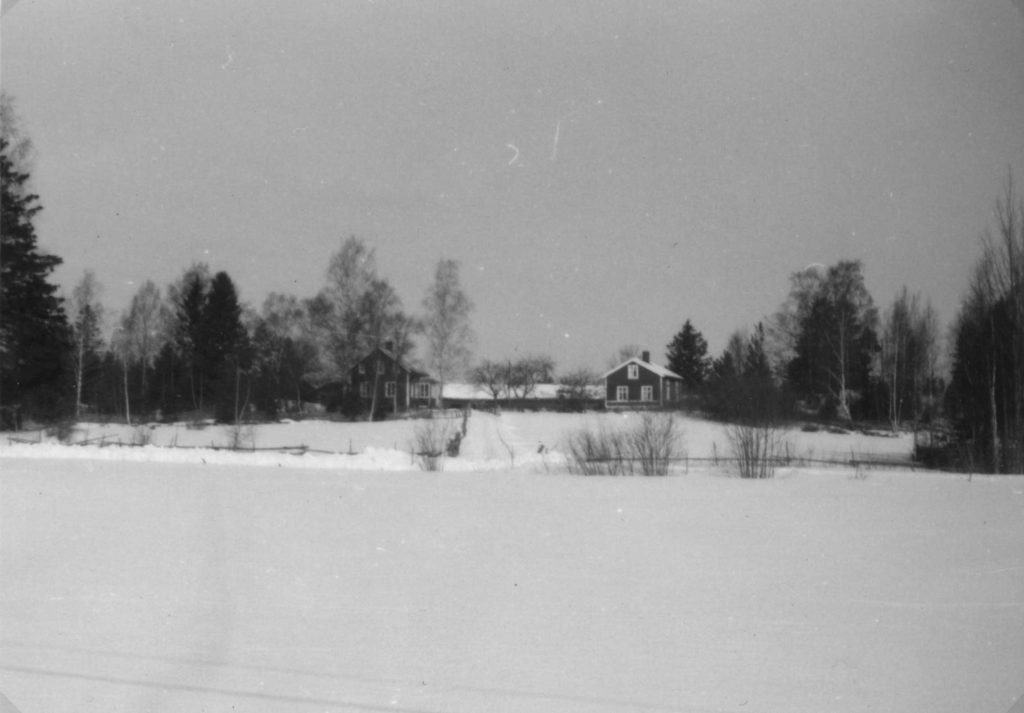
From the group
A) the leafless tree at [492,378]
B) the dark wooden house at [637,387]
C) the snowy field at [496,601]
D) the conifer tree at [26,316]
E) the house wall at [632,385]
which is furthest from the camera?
the house wall at [632,385]

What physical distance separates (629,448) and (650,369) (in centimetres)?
234

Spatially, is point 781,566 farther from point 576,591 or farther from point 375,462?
point 375,462

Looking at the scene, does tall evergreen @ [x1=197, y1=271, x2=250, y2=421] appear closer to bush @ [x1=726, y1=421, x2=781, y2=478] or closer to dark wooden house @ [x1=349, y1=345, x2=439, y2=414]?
dark wooden house @ [x1=349, y1=345, x2=439, y2=414]

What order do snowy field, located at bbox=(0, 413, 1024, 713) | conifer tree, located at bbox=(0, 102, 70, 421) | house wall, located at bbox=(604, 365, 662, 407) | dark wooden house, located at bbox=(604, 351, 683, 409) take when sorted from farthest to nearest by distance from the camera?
1. house wall, located at bbox=(604, 365, 662, 407)
2. dark wooden house, located at bbox=(604, 351, 683, 409)
3. conifer tree, located at bbox=(0, 102, 70, 421)
4. snowy field, located at bbox=(0, 413, 1024, 713)

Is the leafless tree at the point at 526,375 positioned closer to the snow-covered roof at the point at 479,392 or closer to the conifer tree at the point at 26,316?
the snow-covered roof at the point at 479,392

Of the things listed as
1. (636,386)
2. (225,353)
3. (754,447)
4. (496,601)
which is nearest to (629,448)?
(636,386)

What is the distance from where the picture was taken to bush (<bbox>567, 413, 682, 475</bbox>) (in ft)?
49.4

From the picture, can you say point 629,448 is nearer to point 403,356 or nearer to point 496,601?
point 403,356

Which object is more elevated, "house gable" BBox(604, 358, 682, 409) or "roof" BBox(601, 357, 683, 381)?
"roof" BBox(601, 357, 683, 381)

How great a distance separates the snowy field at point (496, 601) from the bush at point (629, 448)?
4.24 m

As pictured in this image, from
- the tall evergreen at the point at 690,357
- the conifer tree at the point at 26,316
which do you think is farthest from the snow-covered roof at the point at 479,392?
the conifer tree at the point at 26,316

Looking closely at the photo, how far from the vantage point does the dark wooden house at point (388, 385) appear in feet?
47.9

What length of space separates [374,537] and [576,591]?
2.61 m

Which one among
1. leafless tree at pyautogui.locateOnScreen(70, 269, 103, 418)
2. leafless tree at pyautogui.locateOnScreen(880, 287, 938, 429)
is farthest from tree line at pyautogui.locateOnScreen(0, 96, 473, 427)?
leafless tree at pyautogui.locateOnScreen(880, 287, 938, 429)
